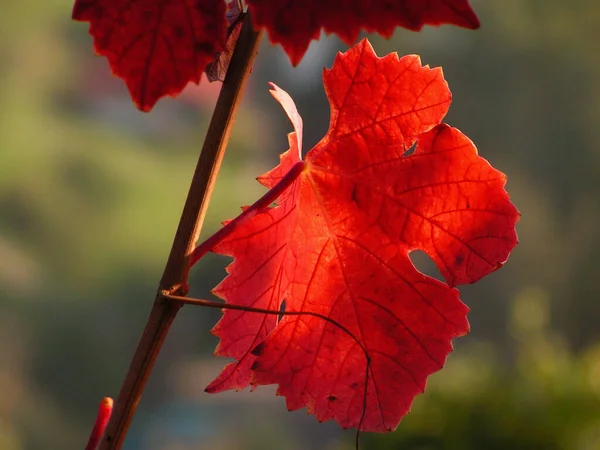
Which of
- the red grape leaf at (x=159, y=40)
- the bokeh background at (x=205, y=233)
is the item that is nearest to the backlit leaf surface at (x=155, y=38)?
the red grape leaf at (x=159, y=40)

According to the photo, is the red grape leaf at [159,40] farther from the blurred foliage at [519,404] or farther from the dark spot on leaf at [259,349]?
the blurred foliage at [519,404]

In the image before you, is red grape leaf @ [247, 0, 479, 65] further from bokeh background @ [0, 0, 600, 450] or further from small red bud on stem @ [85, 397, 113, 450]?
bokeh background @ [0, 0, 600, 450]

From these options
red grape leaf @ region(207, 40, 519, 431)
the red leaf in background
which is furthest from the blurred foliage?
the red leaf in background

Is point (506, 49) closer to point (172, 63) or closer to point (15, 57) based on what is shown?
point (15, 57)

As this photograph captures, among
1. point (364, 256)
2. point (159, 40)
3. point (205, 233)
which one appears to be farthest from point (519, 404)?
point (159, 40)

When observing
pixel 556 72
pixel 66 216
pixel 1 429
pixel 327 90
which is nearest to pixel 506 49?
pixel 556 72

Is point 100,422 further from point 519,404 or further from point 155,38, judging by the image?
point 519,404

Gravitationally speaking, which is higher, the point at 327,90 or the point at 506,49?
the point at 506,49
